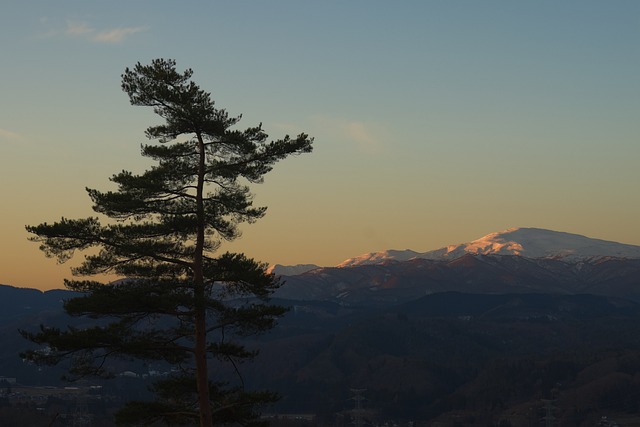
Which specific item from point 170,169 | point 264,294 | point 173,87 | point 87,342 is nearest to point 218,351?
point 264,294

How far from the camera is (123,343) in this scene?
5134 cm

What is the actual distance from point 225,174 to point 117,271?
8461 mm

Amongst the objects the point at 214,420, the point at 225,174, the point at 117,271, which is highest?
the point at 225,174

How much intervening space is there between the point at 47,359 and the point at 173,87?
Answer: 56.0 feet

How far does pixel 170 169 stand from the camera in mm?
53406

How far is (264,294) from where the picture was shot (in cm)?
5375

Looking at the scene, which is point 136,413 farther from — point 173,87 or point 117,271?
point 173,87

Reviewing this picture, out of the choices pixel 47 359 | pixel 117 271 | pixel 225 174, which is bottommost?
pixel 47 359

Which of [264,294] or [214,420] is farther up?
[264,294]

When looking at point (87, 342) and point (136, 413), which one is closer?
point (87, 342)

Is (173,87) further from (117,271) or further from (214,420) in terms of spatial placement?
(214,420)

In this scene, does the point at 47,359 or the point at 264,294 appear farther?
the point at 264,294

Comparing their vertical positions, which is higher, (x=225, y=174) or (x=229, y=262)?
(x=225, y=174)

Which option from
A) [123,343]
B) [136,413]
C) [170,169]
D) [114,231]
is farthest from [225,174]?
[136,413]
